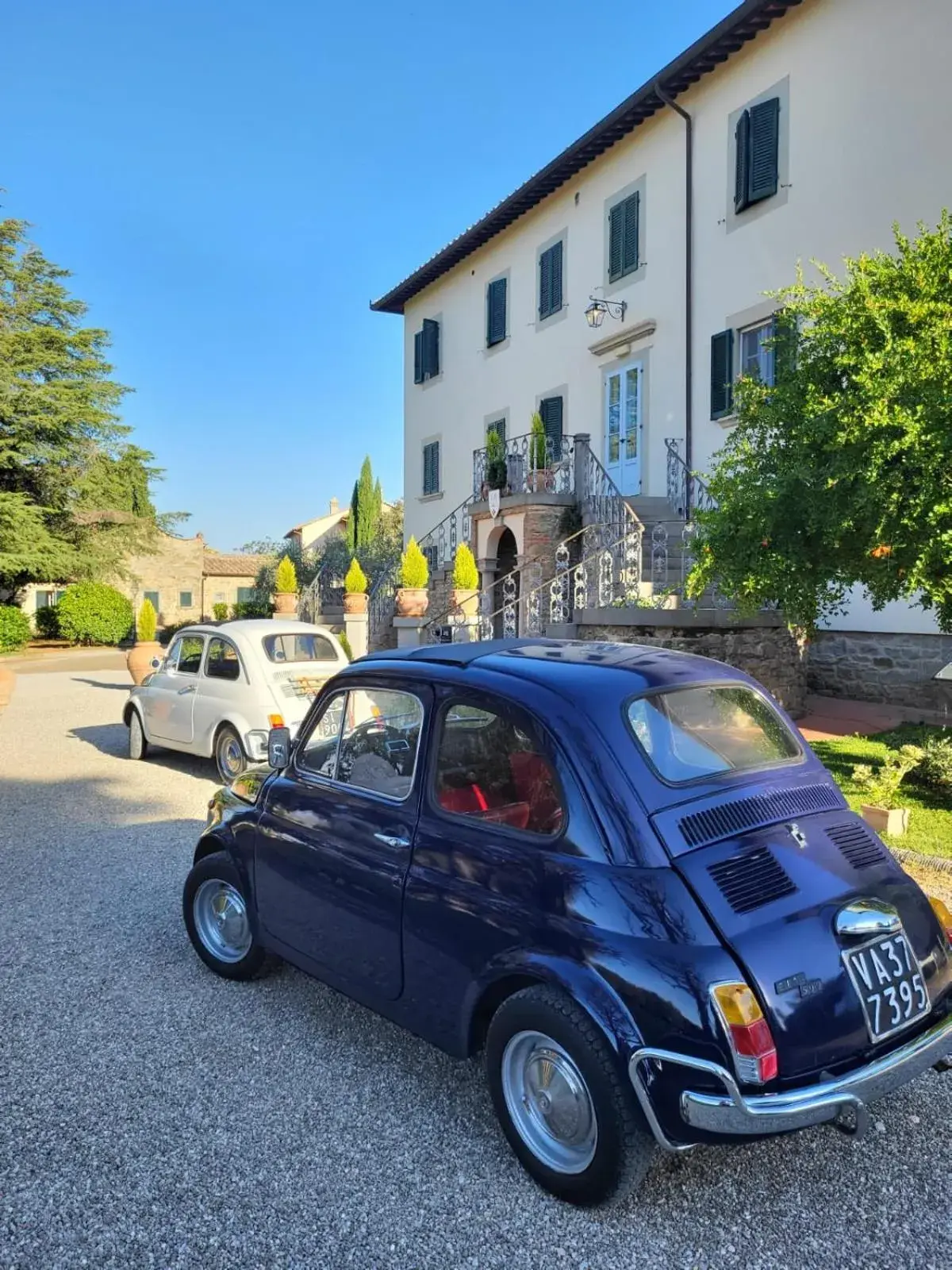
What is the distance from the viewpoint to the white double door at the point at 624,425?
16266mm

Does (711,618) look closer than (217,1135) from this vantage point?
No

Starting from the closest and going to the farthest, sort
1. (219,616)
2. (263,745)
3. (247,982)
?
(247,982)
(263,745)
(219,616)

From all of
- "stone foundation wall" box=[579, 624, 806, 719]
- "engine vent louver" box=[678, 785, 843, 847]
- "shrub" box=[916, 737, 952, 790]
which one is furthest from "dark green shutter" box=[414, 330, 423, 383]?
"engine vent louver" box=[678, 785, 843, 847]

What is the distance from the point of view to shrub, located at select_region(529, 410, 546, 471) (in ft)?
53.5

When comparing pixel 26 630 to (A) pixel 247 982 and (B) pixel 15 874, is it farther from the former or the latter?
(A) pixel 247 982

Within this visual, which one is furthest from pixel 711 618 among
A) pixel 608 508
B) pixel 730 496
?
pixel 608 508

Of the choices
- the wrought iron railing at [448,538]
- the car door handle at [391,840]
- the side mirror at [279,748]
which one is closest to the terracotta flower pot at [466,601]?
the wrought iron railing at [448,538]

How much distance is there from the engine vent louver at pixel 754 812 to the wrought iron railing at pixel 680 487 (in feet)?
37.0

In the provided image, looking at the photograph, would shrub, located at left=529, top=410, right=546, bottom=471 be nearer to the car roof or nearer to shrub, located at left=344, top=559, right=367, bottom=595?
shrub, located at left=344, top=559, right=367, bottom=595

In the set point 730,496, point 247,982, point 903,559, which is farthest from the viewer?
point 730,496

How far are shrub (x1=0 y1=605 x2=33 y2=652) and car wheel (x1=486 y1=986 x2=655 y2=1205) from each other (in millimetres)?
30678

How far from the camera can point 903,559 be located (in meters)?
6.34

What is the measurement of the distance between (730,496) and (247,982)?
5.14m

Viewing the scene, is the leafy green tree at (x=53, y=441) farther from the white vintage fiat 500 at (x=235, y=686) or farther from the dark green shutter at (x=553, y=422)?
the white vintage fiat 500 at (x=235, y=686)
